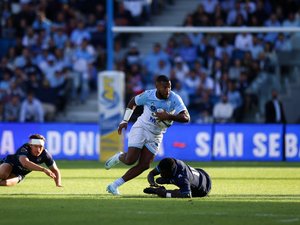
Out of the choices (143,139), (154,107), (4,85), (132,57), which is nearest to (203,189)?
(143,139)

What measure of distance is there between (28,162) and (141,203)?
312 centimetres

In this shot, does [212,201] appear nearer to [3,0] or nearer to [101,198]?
[101,198]

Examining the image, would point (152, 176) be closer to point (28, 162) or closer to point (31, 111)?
point (28, 162)

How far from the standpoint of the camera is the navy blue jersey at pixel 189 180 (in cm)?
1528

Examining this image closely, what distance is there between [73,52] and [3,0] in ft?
14.8

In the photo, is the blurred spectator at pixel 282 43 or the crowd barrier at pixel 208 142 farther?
the blurred spectator at pixel 282 43

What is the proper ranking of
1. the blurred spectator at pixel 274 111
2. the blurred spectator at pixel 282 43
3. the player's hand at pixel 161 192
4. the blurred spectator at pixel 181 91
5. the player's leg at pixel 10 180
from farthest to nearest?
the blurred spectator at pixel 282 43, the blurred spectator at pixel 181 91, the blurred spectator at pixel 274 111, the player's leg at pixel 10 180, the player's hand at pixel 161 192

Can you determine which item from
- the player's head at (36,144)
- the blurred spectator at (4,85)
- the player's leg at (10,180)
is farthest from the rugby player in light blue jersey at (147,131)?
the blurred spectator at (4,85)

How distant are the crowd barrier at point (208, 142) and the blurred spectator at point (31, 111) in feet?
7.91

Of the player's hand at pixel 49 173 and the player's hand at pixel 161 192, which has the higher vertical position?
the player's hand at pixel 49 173

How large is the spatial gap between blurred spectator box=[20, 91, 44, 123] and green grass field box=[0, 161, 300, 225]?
9.06 meters

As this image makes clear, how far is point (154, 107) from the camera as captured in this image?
1620 cm

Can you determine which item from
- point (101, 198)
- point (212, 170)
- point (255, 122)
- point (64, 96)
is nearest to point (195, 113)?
point (255, 122)

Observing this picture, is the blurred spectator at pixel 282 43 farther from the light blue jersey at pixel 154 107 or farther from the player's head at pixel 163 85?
the player's head at pixel 163 85
